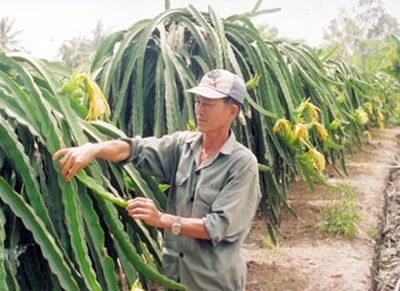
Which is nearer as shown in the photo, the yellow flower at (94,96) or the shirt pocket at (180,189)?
the yellow flower at (94,96)

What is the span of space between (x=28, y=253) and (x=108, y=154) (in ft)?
1.29

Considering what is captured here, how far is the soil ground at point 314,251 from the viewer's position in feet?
11.7

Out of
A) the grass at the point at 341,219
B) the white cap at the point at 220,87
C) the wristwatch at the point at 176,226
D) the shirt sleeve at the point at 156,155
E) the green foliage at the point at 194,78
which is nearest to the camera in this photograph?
the wristwatch at the point at 176,226

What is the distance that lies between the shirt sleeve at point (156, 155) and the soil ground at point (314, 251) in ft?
4.87

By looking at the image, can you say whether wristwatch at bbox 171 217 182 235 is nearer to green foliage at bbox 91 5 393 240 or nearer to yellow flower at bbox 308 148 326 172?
green foliage at bbox 91 5 393 240

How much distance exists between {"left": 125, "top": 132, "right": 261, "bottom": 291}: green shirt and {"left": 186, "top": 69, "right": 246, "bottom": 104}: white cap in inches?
6.2

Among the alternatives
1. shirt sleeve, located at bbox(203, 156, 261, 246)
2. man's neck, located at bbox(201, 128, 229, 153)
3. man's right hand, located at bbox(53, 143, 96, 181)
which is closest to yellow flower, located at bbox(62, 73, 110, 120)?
man's right hand, located at bbox(53, 143, 96, 181)

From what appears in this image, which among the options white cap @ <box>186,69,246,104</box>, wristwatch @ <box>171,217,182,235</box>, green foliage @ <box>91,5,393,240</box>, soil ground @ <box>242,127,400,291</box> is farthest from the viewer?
soil ground @ <box>242,127,400,291</box>

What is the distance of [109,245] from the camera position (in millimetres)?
1978

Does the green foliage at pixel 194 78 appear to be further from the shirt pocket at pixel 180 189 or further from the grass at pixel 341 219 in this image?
the grass at pixel 341 219

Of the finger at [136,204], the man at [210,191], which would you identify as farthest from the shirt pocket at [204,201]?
the finger at [136,204]

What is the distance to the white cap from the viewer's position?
79.9 inches

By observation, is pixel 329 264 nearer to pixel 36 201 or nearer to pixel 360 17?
pixel 36 201

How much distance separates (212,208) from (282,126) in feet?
4.86
